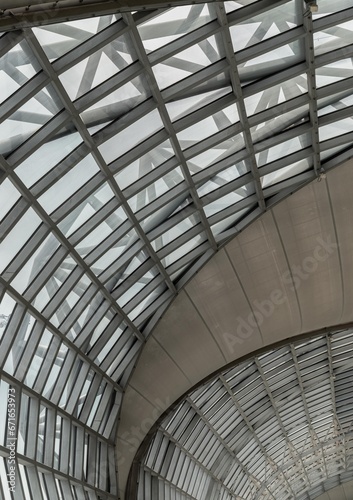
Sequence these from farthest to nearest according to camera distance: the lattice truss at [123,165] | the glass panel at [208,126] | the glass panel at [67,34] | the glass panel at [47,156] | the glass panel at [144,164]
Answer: the glass panel at [208,126]
the glass panel at [144,164]
the glass panel at [47,156]
the lattice truss at [123,165]
the glass panel at [67,34]

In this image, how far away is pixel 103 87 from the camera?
20.1 metres

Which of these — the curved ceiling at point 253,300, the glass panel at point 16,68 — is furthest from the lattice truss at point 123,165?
the curved ceiling at point 253,300

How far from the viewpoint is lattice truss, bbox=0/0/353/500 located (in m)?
19.7

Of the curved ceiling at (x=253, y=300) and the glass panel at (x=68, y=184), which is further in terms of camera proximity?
the curved ceiling at (x=253, y=300)

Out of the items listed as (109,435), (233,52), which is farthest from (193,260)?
(233,52)

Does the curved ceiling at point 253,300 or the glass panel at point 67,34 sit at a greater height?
the curved ceiling at point 253,300

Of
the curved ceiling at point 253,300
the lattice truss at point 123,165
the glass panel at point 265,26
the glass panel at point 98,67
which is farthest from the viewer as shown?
the curved ceiling at point 253,300

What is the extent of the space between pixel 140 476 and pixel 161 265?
722 inches

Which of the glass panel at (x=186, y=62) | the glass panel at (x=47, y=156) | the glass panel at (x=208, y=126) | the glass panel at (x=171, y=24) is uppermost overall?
the glass panel at (x=208, y=126)

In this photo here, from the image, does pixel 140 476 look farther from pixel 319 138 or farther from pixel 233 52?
pixel 233 52

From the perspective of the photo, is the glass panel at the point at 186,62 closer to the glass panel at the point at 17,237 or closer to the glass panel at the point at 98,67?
the glass panel at the point at 98,67

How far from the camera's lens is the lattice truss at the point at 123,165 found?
19688 millimetres

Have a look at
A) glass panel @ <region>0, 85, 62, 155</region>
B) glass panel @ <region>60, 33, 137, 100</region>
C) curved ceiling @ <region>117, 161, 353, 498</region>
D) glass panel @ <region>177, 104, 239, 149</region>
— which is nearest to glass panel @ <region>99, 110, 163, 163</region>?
glass panel @ <region>177, 104, 239, 149</region>

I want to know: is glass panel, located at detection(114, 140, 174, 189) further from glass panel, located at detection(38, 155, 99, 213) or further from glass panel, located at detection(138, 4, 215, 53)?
glass panel, located at detection(138, 4, 215, 53)
